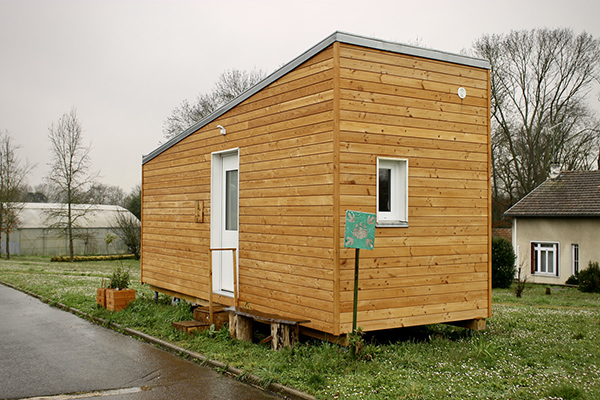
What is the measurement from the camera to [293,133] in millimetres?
8062

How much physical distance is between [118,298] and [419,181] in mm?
7017

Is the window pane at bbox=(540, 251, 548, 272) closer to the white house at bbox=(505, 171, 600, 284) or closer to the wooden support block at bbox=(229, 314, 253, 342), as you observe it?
the white house at bbox=(505, 171, 600, 284)

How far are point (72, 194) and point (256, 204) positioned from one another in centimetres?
2912

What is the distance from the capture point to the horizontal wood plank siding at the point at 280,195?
24.4 feet

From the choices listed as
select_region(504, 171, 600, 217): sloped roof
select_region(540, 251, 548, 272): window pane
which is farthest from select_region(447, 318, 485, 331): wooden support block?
select_region(540, 251, 548, 272): window pane

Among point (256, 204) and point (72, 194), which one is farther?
point (72, 194)

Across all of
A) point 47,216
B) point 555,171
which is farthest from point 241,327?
point 47,216

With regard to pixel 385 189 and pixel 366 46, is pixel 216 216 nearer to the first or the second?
pixel 385 189

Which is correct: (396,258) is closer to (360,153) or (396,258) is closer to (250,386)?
(360,153)

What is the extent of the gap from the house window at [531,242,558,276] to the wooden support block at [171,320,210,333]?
2266 cm

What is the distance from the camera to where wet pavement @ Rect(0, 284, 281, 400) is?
632 centimetres

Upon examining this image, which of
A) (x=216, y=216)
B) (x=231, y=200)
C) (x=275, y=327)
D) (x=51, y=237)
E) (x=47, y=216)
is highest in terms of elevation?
(x=231, y=200)

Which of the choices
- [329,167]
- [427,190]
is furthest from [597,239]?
[329,167]

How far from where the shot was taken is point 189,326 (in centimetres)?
896
